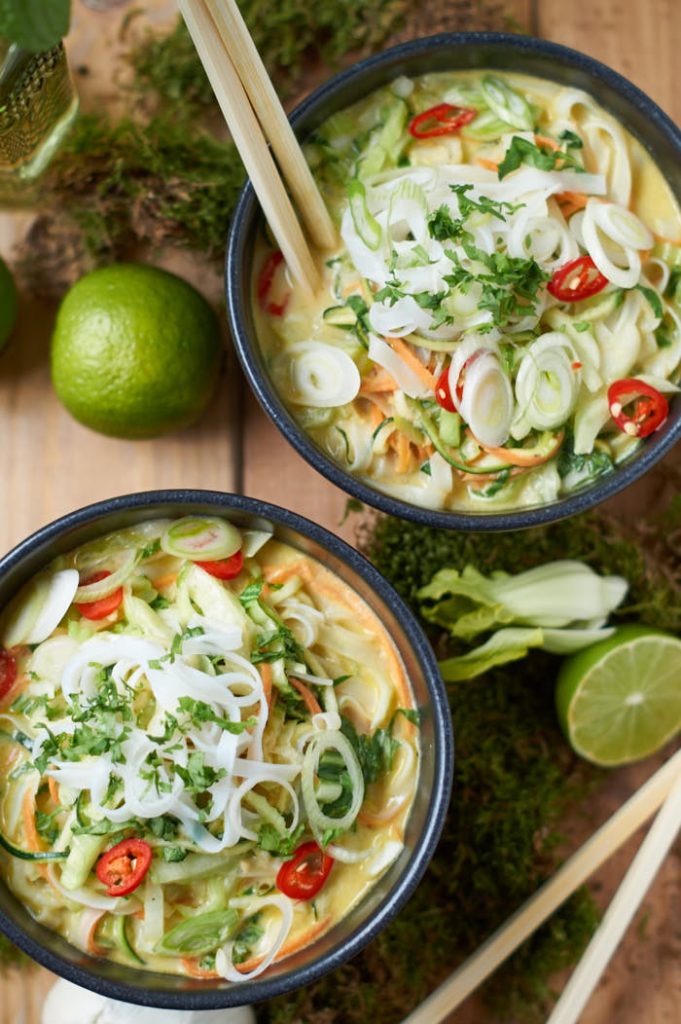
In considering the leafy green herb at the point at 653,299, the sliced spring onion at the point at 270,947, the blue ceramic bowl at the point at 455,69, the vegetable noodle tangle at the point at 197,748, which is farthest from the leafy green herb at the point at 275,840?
the leafy green herb at the point at 653,299

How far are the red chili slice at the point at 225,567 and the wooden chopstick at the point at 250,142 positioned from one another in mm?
556

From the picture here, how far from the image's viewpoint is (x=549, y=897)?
2.54m

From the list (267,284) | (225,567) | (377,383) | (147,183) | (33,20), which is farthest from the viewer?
(147,183)

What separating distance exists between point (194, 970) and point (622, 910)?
968 mm

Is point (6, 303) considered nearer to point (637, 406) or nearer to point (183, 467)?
point (183, 467)

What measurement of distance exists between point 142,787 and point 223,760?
0.46 ft

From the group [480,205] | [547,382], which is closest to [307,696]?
[547,382]

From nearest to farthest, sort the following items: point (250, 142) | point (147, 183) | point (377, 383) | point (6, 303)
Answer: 1. point (250, 142)
2. point (377, 383)
3. point (6, 303)
4. point (147, 183)

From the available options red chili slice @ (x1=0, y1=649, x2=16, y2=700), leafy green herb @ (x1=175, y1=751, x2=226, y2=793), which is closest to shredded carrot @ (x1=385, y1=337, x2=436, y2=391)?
leafy green herb @ (x1=175, y1=751, x2=226, y2=793)

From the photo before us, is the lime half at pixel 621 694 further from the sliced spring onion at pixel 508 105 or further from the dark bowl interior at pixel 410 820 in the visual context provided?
the sliced spring onion at pixel 508 105

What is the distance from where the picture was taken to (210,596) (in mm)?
2092

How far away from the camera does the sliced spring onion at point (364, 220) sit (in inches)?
86.9

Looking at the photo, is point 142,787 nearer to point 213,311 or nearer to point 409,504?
point 409,504

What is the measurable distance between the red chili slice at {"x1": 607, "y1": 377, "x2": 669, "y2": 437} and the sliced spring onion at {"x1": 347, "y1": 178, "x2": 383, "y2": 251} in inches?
20.8
